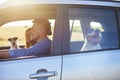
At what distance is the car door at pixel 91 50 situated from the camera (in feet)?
13.3

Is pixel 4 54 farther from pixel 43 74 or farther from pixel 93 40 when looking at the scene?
pixel 93 40

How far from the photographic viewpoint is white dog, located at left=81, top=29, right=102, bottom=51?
4250 mm

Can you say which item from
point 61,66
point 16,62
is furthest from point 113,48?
point 16,62

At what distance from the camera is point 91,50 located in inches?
166

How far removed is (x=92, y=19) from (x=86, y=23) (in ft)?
0.25

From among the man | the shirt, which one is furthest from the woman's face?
the shirt

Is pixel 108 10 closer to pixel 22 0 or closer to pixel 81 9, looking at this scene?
pixel 81 9

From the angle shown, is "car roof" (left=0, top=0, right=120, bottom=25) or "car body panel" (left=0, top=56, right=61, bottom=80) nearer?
"car body panel" (left=0, top=56, right=61, bottom=80)

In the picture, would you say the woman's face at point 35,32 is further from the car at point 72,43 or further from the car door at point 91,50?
the car door at point 91,50

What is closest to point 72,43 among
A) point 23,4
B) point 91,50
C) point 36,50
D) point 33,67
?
point 91,50

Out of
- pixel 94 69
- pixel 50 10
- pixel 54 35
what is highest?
pixel 50 10

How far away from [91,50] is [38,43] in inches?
23.0

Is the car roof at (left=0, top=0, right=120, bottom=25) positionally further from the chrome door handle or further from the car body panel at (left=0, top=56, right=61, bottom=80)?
the chrome door handle

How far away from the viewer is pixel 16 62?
397 centimetres
